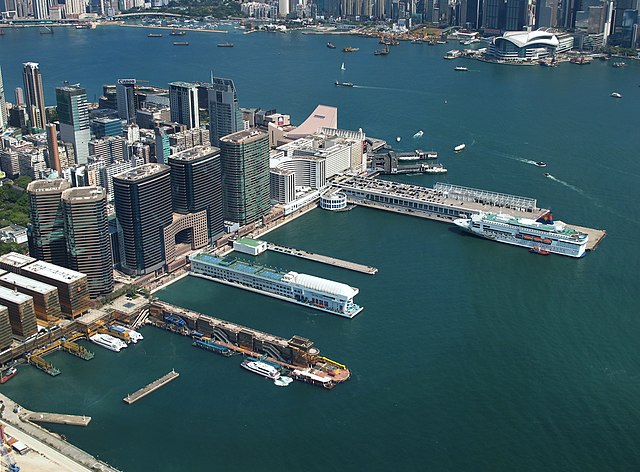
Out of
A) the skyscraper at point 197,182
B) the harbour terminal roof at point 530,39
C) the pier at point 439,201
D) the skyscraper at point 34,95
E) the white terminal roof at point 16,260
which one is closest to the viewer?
the white terminal roof at point 16,260

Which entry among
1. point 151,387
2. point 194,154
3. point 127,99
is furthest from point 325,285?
point 127,99

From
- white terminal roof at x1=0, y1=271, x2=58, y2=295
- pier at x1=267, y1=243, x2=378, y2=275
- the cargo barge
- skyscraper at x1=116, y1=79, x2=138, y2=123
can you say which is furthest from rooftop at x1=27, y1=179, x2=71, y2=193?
skyscraper at x1=116, y1=79, x2=138, y2=123

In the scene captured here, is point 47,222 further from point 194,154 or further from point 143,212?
point 194,154

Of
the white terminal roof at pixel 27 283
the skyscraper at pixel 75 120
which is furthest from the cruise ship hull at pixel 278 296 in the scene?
the skyscraper at pixel 75 120

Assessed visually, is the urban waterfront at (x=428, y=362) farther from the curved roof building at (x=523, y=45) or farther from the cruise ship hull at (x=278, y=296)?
the curved roof building at (x=523, y=45)

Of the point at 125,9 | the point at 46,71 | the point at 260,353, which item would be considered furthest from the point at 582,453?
the point at 125,9

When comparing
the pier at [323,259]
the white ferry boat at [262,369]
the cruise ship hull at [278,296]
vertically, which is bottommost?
the white ferry boat at [262,369]
